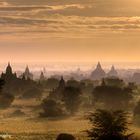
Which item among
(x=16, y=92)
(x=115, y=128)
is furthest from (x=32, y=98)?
(x=115, y=128)

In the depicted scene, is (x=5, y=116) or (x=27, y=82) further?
(x=27, y=82)

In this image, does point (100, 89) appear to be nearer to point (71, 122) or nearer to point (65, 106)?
point (65, 106)

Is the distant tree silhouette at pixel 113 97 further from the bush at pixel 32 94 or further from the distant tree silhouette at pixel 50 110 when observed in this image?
the bush at pixel 32 94

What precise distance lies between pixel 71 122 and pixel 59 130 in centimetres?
1549

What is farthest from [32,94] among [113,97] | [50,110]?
[50,110]

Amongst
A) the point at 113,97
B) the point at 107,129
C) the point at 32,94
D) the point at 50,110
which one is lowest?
the point at 50,110

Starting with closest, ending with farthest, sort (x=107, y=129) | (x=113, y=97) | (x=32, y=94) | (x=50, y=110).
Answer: (x=107, y=129) → (x=50, y=110) → (x=113, y=97) → (x=32, y=94)

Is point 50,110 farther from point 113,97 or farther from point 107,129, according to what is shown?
point 107,129

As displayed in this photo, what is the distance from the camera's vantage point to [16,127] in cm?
8819

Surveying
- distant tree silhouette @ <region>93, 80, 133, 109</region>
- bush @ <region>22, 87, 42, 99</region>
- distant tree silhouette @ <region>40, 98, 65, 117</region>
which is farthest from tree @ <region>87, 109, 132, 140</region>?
bush @ <region>22, 87, 42, 99</region>

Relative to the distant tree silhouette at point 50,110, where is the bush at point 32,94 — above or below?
above

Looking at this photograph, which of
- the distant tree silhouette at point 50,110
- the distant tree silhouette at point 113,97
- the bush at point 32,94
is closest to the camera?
the distant tree silhouette at point 50,110

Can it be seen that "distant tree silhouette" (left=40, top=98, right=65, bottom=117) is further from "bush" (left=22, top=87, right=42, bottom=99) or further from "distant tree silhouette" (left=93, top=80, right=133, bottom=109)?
"bush" (left=22, top=87, right=42, bottom=99)

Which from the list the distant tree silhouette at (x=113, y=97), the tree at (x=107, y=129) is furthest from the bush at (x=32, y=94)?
the tree at (x=107, y=129)
